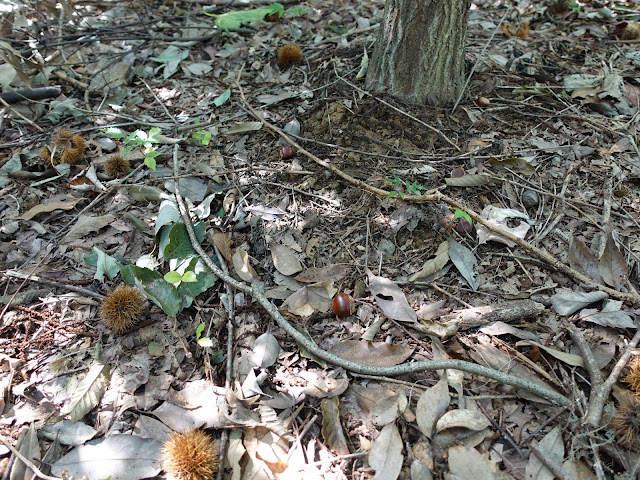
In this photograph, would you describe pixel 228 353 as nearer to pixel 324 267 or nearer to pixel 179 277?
pixel 179 277

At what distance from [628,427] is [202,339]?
154 cm

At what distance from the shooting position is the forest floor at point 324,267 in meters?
1.55

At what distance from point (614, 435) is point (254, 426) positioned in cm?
122

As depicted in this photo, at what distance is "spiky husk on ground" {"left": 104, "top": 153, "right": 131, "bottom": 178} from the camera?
2572mm

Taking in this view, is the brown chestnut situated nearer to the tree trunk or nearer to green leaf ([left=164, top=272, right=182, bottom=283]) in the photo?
green leaf ([left=164, top=272, right=182, bottom=283])

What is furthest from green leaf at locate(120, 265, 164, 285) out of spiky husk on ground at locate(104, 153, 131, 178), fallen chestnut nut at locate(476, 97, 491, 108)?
fallen chestnut nut at locate(476, 97, 491, 108)

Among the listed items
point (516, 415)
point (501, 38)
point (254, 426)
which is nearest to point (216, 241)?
point (254, 426)

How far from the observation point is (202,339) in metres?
1.80

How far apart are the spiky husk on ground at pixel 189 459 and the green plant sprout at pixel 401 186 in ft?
4.36

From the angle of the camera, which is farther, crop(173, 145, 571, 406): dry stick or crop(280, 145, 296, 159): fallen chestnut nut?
crop(280, 145, 296, 159): fallen chestnut nut

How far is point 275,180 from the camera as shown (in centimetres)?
246

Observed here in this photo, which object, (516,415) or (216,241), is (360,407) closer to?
(516,415)

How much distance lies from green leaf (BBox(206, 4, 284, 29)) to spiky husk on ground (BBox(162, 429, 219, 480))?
3.13 metres

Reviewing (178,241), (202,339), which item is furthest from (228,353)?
(178,241)
